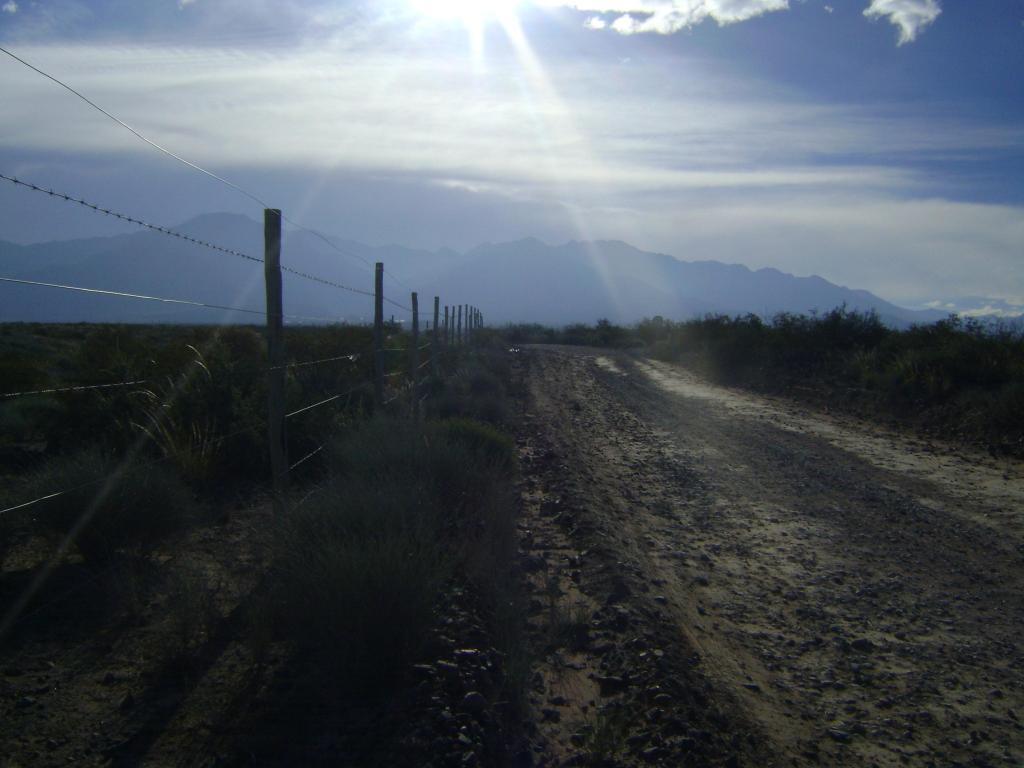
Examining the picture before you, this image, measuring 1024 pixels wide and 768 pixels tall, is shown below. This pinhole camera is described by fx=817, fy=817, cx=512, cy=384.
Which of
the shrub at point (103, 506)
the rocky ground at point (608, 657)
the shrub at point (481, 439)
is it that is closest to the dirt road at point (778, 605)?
the rocky ground at point (608, 657)

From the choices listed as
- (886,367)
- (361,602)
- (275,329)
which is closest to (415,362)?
(275,329)

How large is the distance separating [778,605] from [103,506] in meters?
5.24

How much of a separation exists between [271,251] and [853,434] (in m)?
12.2

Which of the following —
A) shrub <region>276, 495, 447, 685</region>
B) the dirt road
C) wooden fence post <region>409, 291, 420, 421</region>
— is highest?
wooden fence post <region>409, 291, 420, 421</region>

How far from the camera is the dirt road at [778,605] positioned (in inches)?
175

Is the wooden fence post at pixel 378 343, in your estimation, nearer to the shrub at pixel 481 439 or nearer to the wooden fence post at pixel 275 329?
the shrub at pixel 481 439

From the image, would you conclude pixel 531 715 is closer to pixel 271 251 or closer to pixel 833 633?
pixel 833 633

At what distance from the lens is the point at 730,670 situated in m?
5.22

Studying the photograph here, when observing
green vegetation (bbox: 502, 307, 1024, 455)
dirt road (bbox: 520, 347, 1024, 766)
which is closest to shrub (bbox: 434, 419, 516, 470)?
dirt road (bbox: 520, 347, 1024, 766)

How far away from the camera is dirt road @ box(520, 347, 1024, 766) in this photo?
4.46m

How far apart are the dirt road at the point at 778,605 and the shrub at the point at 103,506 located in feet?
10.0

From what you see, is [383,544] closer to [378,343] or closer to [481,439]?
[481,439]

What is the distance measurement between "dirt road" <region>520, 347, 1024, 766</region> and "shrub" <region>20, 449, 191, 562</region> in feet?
10.0

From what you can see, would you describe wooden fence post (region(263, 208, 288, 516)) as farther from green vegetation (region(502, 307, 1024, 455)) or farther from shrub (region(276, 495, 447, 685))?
green vegetation (region(502, 307, 1024, 455))
